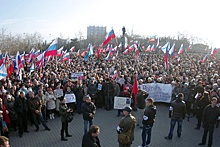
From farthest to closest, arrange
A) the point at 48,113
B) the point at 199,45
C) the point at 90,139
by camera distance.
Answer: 1. the point at 199,45
2. the point at 48,113
3. the point at 90,139

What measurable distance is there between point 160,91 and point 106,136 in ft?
19.6

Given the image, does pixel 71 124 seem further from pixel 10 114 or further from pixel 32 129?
pixel 10 114

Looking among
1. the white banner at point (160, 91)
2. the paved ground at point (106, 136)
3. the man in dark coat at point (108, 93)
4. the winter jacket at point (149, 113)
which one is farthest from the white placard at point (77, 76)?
the winter jacket at point (149, 113)

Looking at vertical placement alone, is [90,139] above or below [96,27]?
below

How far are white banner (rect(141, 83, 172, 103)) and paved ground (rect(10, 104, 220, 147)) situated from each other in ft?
7.57

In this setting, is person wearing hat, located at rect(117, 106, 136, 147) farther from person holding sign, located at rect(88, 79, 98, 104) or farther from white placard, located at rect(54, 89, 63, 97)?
person holding sign, located at rect(88, 79, 98, 104)

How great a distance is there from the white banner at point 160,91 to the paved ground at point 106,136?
231 cm

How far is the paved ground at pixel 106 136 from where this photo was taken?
8.95m

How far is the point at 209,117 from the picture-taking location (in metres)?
8.19

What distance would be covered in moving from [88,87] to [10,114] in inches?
204

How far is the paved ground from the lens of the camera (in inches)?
352

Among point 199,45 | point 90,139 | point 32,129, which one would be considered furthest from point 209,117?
point 199,45

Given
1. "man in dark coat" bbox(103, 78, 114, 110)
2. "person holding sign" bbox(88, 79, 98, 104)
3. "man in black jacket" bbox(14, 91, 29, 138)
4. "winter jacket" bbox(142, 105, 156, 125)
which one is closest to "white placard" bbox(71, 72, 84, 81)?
"person holding sign" bbox(88, 79, 98, 104)

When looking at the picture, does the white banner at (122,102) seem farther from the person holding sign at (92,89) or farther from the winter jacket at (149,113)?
the winter jacket at (149,113)
